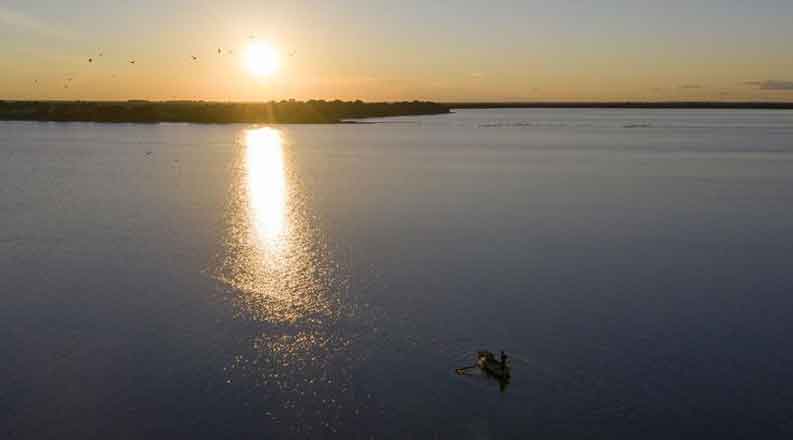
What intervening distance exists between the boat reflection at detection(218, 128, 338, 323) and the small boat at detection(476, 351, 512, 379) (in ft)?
19.3

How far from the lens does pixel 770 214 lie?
38.4 metres

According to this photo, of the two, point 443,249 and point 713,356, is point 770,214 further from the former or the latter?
point 713,356

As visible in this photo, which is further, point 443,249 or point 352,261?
point 443,249

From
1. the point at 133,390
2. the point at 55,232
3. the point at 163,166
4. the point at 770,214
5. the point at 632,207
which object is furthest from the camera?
the point at 163,166

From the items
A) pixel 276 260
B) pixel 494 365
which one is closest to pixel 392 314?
pixel 494 365

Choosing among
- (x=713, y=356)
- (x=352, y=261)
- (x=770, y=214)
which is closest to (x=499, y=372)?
(x=713, y=356)

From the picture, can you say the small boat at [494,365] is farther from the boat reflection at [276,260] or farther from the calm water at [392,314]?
the boat reflection at [276,260]

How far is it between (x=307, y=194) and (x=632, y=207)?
2329 centimetres

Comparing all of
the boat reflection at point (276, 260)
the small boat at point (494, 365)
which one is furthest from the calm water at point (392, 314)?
the small boat at point (494, 365)

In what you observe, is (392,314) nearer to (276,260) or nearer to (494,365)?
(494,365)

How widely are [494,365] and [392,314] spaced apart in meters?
5.16

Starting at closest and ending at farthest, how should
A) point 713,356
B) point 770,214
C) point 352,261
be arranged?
point 713,356 → point 352,261 → point 770,214

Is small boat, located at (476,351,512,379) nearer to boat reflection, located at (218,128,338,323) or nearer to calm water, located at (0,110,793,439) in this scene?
calm water, located at (0,110,793,439)

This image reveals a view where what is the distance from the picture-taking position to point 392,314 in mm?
20812
